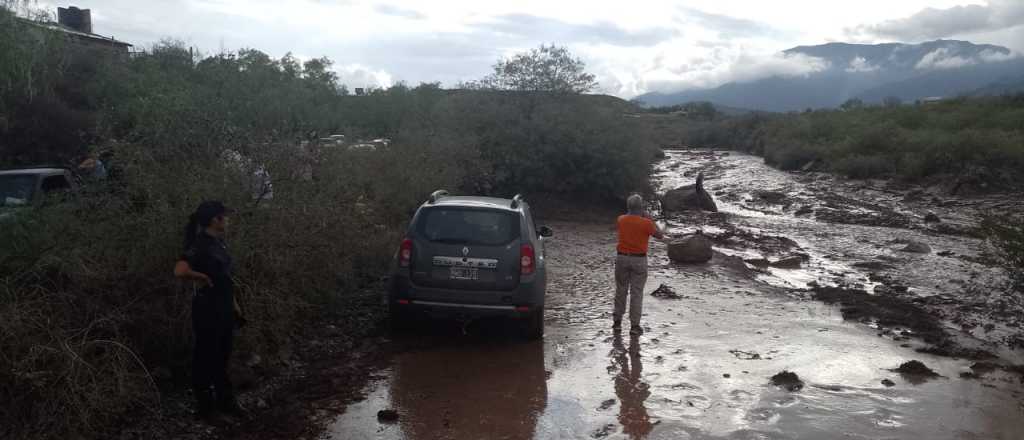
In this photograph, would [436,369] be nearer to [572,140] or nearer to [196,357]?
[196,357]

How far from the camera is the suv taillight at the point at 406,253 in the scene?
318 inches

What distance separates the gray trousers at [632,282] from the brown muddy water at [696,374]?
12.0 inches

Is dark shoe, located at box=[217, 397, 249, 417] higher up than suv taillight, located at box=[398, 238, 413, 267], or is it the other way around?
suv taillight, located at box=[398, 238, 413, 267]

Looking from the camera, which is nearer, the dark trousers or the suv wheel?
the dark trousers

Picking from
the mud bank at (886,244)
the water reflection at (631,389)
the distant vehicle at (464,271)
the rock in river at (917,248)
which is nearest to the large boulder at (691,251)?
the mud bank at (886,244)

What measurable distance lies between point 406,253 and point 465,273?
67 cm

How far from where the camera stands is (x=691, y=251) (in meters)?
14.5

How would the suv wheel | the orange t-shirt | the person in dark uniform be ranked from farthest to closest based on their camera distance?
1. the orange t-shirt
2. the suv wheel
3. the person in dark uniform

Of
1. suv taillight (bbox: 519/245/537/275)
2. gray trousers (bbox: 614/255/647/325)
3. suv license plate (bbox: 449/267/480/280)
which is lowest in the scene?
gray trousers (bbox: 614/255/647/325)

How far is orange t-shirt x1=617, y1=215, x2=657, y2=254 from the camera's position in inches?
355

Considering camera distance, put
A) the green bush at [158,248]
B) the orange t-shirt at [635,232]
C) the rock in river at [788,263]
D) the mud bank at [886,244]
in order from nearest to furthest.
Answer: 1. the green bush at [158,248]
2. the orange t-shirt at [635,232]
3. the mud bank at [886,244]
4. the rock in river at [788,263]

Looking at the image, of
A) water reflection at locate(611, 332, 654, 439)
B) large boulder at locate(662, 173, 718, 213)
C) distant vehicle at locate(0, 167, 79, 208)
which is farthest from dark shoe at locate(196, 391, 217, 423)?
large boulder at locate(662, 173, 718, 213)

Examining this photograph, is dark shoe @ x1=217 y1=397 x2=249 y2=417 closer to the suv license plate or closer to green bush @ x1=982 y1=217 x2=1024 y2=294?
the suv license plate

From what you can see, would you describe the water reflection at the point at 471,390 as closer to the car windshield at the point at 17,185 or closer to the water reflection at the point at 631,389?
the water reflection at the point at 631,389
